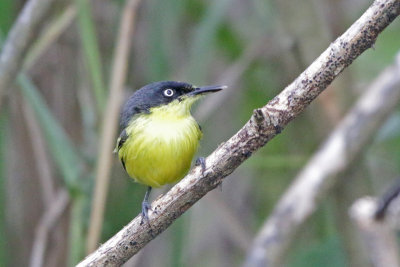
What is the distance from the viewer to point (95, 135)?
12.8 ft

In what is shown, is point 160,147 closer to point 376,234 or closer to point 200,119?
point 376,234

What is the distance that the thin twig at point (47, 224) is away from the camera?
12.0 feet

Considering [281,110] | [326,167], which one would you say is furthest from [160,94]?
[281,110]

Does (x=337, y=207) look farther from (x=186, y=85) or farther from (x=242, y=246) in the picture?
(x=186, y=85)

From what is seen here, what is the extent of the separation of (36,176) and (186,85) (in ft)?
5.60

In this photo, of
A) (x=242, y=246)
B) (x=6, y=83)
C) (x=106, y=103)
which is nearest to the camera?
(x=6, y=83)

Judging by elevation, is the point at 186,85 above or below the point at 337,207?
above

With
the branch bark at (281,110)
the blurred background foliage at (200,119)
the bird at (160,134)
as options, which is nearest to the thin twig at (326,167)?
the blurred background foliage at (200,119)

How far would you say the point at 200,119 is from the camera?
4.19 m

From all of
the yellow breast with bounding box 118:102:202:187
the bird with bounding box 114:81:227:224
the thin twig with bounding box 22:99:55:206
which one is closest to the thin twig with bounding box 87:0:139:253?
the bird with bounding box 114:81:227:224

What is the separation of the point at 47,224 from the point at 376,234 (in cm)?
199

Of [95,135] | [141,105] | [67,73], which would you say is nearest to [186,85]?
[141,105]

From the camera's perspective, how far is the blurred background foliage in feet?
12.3

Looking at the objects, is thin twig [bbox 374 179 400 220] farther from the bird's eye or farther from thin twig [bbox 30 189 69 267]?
thin twig [bbox 30 189 69 267]
